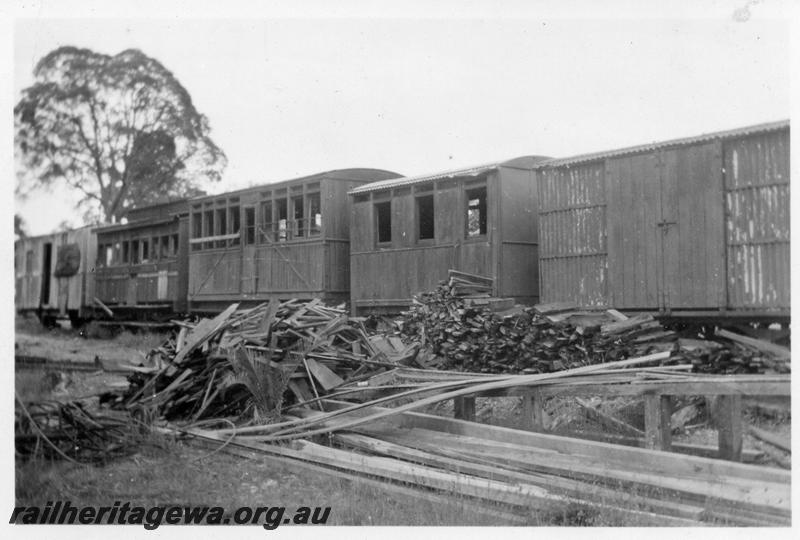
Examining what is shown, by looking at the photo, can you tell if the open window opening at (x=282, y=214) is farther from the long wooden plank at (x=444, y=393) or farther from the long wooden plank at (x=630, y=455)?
the long wooden plank at (x=630, y=455)

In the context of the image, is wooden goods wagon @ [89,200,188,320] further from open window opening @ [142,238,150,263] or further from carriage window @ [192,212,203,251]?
carriage window @ [192,212,203,251]

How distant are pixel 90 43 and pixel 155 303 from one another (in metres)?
13.0

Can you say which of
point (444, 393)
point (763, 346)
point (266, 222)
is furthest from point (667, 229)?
point (266, 222)

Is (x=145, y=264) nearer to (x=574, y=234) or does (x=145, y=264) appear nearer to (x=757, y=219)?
(x=574, y=234)

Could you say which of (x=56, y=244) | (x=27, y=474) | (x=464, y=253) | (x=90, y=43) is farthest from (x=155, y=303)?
(x=27, y=474)

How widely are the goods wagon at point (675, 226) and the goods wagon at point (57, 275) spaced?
52.9 feet

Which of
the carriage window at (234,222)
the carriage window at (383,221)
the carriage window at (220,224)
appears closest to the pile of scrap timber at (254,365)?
the carriage window at (383,221)

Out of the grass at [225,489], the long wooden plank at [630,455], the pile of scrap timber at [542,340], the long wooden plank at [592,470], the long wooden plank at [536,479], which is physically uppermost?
the pile of scrap timber at [542,340]

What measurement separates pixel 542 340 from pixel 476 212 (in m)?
4.63

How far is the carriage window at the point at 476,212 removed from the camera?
12.6 m

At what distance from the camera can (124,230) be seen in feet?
69.0

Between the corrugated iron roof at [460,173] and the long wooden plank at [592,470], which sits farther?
the corrugated iron roof at [460,173]

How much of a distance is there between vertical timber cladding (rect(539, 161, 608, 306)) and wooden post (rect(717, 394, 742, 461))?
5240 mm

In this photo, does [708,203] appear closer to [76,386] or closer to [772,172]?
[772,172]
